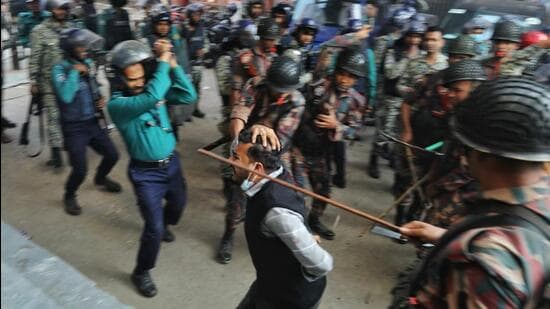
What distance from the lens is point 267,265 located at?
2.12 meters

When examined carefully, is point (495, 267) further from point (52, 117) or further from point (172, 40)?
point (172, 40)

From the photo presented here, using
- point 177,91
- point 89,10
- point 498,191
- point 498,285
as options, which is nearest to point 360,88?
point 177,91

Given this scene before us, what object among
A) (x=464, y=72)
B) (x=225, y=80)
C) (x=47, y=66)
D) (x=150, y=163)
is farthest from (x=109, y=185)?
(x=464, y=72)

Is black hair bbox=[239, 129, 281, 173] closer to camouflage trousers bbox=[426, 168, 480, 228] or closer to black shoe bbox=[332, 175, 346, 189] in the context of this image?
camouflage trousers bbox=[426, 168, 480, 228]

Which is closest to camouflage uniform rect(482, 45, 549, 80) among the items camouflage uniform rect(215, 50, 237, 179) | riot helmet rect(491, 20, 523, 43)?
riot helmet rect(491, 20, 523, 43)

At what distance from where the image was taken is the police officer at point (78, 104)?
368cm

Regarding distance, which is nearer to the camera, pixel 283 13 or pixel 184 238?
pixel 184 238

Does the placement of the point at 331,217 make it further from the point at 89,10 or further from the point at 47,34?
the point at 89,10

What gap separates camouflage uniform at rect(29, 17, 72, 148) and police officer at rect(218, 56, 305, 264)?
194cm

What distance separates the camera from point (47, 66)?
4.36 metres

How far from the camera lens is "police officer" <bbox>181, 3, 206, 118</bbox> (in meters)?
5.86

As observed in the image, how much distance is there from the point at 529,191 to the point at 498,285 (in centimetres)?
32

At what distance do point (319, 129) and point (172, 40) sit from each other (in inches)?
94.0

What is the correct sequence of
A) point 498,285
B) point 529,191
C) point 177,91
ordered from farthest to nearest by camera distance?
point 177,91, point 529,191, point 498,285
